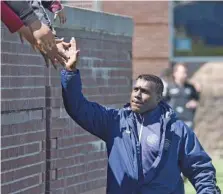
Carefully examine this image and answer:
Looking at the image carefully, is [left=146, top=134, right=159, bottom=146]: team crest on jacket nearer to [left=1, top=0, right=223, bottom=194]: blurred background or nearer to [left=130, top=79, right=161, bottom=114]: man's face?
[left=130, top=79, right=161, bottom=114]: man's face

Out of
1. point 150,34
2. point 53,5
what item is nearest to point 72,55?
point 53,5

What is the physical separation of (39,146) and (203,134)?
31.8 ft

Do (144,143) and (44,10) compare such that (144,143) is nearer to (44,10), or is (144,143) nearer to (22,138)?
(22,138)

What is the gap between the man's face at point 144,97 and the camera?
6.82 meters

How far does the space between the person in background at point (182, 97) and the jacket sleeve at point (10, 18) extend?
10883mm

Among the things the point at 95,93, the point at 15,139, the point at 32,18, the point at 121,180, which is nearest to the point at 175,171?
the point at 121,180

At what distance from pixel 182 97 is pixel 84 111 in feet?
30.6

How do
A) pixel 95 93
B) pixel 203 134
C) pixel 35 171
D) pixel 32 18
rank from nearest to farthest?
pixel 32 18 < pixel 35 171 < pixel 95 93 < pixel 203 134

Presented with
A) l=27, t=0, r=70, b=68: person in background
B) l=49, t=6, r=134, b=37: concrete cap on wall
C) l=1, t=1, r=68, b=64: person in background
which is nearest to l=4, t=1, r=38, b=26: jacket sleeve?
l=1, t=1, r=68, b=64: person in background

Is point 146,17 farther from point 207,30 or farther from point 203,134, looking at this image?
point 203,134

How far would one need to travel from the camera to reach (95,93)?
32.0ft

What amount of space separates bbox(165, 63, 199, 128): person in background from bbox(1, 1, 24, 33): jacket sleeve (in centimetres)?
1088

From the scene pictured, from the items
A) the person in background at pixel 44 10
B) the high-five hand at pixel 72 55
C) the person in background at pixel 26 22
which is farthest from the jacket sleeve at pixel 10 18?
the high-five hand at pixel 72 55

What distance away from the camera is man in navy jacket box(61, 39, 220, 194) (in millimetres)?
6727
